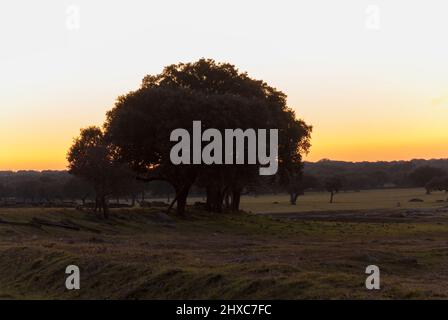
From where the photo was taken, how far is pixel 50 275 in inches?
914

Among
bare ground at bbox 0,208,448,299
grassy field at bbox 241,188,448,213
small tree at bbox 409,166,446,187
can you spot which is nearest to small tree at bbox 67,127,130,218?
bare ground at bbox 0,208,448,299

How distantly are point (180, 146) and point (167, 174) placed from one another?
7.40 metres

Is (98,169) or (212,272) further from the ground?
(98,169)

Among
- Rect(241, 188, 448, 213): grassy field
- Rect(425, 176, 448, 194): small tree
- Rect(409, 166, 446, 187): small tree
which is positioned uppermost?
Rect(409, 166, 446, 187): small tree

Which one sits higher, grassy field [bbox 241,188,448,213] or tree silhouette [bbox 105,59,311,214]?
tree silhouette [bbox 105,59,311,214]

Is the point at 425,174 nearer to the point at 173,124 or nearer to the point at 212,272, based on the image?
the point at 173,124

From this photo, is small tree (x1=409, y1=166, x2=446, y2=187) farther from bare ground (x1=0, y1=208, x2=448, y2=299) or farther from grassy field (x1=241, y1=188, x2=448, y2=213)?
bare ground (x1=0, y1=208, x2=448, y2=299)

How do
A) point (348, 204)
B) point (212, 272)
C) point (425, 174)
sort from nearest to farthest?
point (212, 272)
point (348, 204)
point (425, 174)

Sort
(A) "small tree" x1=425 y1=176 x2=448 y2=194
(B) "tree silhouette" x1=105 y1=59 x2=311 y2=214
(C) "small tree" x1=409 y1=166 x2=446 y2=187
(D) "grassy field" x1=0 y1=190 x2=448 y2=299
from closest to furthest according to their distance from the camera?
(D) "grassy field" x1=0 y1=190 x2=448 y2=299 < (B) "tree silhouette" x1=105 y1=59 x2=311 y2=214 < (A) "small tree" x1=425 y1=176 x2=448 y2=194 < (C) "small tree" x1=409 y1=166 x2=446 y2=187

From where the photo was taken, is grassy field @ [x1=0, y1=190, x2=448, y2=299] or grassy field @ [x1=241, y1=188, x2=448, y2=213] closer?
grassy field @ [x1=0, y1=190, x2=448, y2=299]

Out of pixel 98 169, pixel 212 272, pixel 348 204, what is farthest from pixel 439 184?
pixel 212 272

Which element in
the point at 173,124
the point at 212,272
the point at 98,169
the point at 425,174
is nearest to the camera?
the point at 212,272

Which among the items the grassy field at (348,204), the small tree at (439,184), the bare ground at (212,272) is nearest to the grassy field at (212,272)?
the bare ground at (212,272)
